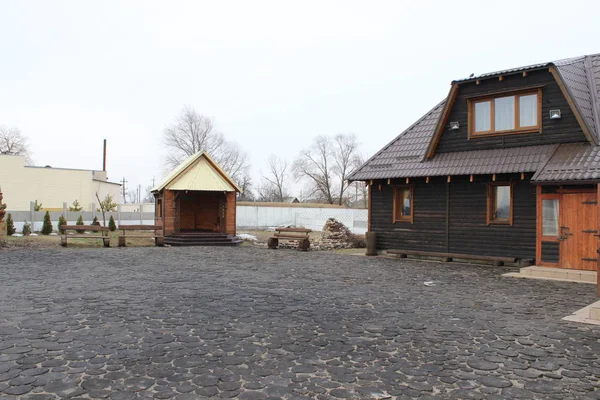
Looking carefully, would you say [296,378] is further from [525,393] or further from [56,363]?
[56,363]

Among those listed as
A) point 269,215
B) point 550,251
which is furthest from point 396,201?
point 269,215

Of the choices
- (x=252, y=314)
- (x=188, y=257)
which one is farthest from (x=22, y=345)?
(x=188, y=257)

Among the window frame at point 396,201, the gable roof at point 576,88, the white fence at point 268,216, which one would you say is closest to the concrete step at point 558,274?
the gable roof at point 576,88

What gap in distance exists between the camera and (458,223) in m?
15.7

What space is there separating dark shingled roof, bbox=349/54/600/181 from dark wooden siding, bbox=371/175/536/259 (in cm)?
56

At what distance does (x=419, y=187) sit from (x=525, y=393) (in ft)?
41.0

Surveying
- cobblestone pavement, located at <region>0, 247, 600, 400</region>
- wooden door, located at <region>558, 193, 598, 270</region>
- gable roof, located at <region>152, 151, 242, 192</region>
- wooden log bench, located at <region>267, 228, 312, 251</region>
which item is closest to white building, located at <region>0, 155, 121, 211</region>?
gable roof, located at <region>152, 151, 242, 192</region>

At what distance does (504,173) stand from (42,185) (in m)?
44.3

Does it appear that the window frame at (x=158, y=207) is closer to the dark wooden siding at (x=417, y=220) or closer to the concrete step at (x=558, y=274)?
the dark wooden siding at (x=417, y=220)

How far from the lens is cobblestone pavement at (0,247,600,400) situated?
4.64 m

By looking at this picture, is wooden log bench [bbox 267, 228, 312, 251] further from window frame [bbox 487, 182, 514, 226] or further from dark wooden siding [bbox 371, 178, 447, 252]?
window frame [bbox 487, 182, 514, 226]

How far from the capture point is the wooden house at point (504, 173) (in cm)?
1274

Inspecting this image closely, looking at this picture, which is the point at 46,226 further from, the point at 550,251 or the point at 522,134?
the point at 550,251

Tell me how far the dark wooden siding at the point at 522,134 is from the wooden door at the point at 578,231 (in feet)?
6.70
